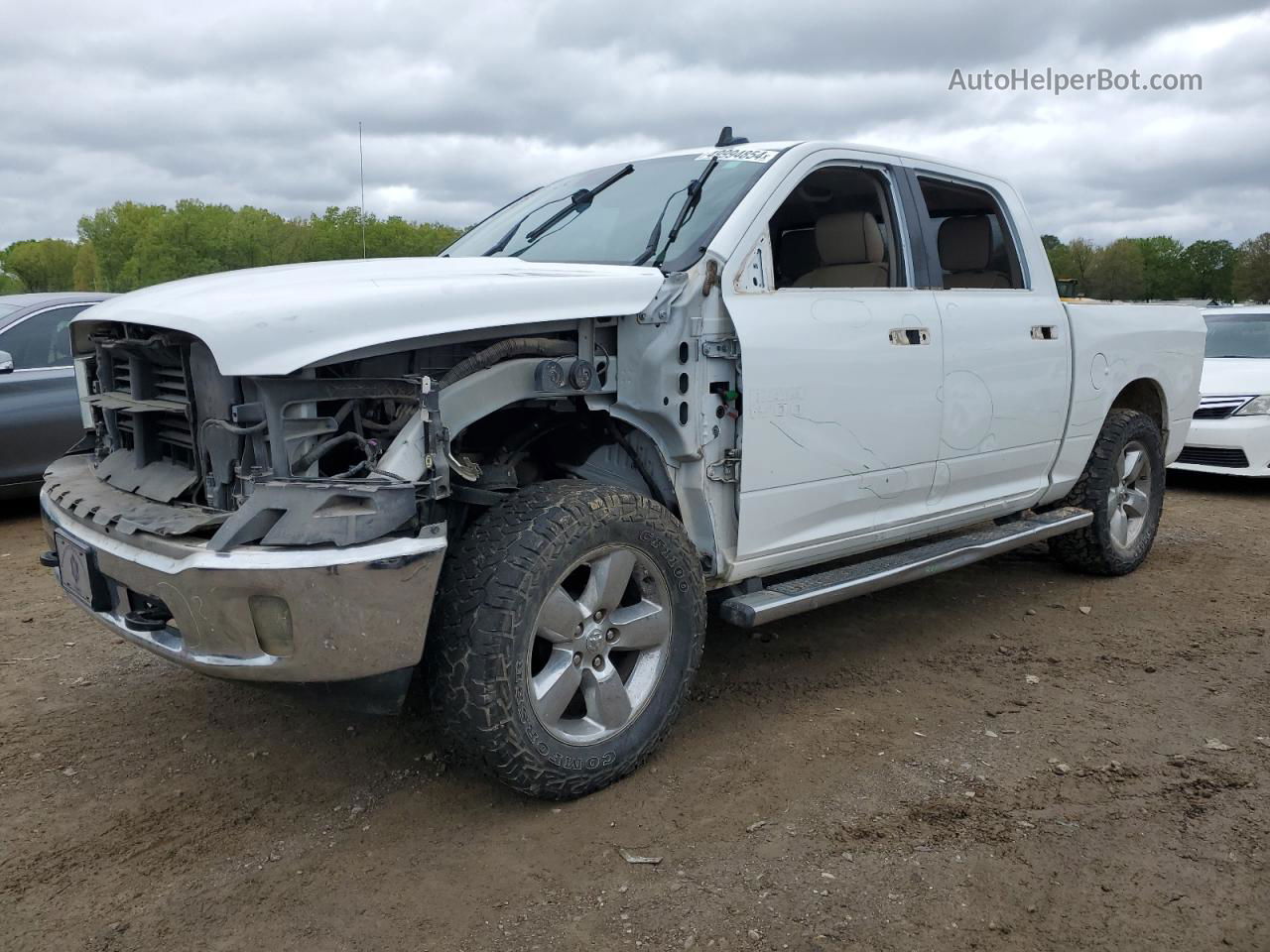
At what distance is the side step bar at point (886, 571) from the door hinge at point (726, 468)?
42 centimetres

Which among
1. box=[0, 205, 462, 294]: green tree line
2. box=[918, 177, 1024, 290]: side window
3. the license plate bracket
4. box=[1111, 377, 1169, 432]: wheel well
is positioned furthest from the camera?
box=[0, 205, 462, 294]: green tree line

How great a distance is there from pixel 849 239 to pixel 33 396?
207 inches

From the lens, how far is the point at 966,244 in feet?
14.8

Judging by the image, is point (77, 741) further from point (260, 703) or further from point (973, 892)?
point (973, 892)

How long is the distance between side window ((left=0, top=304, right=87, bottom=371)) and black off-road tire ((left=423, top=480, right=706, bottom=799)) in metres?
5.01

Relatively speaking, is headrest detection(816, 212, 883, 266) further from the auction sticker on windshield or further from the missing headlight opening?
the missing headlight opening

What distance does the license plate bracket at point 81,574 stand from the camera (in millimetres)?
2807

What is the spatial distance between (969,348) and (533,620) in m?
2.26

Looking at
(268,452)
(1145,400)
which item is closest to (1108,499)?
(1145,400)

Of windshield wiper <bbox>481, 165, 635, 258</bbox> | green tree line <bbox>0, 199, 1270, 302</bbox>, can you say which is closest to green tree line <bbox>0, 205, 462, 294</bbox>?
green tree line <bbox>0, 199, 1270, 302</bbox>

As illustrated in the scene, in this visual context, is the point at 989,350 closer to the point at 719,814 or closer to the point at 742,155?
the point at 742,155

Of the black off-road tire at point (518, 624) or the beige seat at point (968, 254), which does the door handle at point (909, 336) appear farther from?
the black off-road tire at point (518, 624)

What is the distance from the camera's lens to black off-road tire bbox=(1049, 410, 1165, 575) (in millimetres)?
5176

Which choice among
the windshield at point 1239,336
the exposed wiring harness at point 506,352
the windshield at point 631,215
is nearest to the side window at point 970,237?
the windshield at point 631,215
